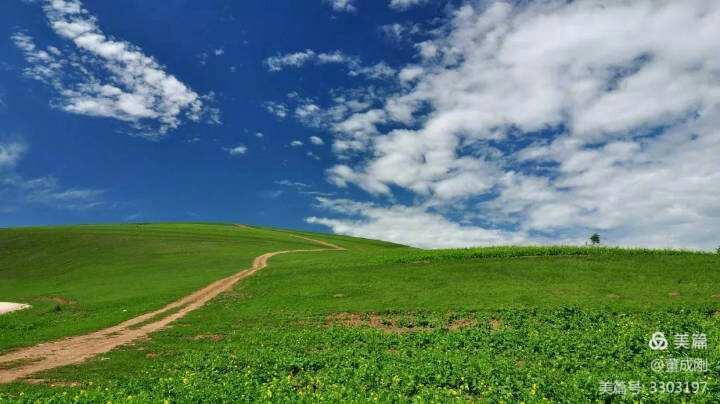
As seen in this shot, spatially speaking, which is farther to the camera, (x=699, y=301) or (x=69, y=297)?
(x=69, y=297)

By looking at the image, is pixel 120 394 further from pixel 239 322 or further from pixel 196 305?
pixel 196 305

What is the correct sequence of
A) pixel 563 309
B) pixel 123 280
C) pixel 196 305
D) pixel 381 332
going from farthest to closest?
1. pixel 123 280
2. pixel 196 305
3. pixel 563 309
4. pixel 381 332

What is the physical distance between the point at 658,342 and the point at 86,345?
113 feet

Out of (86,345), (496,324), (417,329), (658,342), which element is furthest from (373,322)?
(86,345)

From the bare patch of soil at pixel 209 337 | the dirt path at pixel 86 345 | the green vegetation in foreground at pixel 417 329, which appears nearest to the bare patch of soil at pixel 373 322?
the green vegetation in foreground at pixel 417 329

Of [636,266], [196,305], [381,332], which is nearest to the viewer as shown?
[381,332]

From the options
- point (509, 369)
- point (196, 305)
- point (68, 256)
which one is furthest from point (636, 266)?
point (68, 256)

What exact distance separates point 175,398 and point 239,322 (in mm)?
21645

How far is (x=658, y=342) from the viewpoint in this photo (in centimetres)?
2294

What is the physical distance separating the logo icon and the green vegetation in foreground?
57cm

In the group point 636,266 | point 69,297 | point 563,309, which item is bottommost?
point 69,297

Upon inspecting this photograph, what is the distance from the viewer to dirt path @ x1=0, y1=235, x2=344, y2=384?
83.9 feet

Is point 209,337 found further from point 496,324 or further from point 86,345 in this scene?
point 496,324

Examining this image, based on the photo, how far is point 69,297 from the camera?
51312 mm
